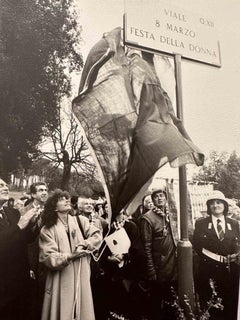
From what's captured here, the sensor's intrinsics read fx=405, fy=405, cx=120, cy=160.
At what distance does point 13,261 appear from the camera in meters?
3.12

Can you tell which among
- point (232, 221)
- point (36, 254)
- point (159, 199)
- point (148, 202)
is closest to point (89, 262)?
point (36, 254)

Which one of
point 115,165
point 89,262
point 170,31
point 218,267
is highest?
point 170,31

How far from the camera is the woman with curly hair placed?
3.19 m

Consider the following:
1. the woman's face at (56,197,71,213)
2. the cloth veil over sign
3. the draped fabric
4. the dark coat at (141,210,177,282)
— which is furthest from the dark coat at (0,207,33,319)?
the dark coat at (141,210,177,282)

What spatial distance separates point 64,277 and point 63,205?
1.90 feet

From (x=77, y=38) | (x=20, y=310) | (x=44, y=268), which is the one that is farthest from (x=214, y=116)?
(x=20, y=310)

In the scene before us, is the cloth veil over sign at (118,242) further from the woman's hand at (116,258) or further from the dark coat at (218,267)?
the dark coat at (218,267)

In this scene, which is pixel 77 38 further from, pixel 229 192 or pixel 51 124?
pixel 229 192

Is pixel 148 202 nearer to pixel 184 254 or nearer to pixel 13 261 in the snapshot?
pixel 184 254

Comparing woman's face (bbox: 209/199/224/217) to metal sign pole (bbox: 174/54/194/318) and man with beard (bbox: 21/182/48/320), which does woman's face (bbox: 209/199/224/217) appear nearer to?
metal sign pole (bbox: 174/54/194/318)

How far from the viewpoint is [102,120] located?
12.0 feet

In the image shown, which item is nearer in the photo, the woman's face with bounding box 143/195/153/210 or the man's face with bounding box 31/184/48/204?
the man's face with bounding box 31/184/48/204

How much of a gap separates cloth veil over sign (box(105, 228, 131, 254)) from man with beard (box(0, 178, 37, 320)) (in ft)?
2.24

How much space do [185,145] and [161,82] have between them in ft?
2.20
